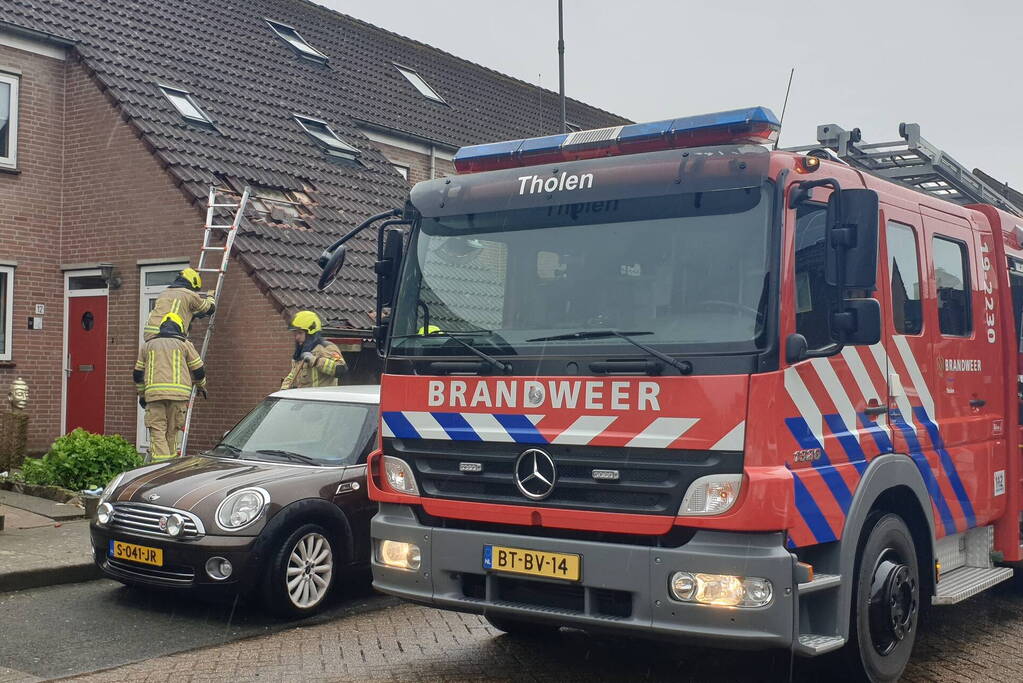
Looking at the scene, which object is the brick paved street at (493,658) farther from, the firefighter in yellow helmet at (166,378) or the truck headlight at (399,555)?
the firefighter in yellow helmet at (166,378)

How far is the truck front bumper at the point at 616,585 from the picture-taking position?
193 inches

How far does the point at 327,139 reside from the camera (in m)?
18.1

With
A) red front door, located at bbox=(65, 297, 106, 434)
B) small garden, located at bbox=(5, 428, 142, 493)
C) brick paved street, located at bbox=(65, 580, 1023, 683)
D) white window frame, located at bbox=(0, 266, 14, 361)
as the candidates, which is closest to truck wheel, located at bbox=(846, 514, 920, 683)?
brick paved street, located at bbox=(65, 580, 1023, 683)

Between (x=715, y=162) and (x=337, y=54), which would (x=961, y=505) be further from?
(x=337, y=54)

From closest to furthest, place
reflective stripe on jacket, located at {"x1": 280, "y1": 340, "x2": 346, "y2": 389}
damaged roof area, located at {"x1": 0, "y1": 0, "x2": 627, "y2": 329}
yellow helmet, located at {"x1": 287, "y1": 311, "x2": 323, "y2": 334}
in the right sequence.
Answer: reflective stripe on jacket, located at {"x1": 280, "y1": 340, "x2": 346, "y2": 389}
yellow helmet, located at {"x1": 287, "y1": 311, "x2": 323, "y2": 334}
damaged roof area, located at {"x1": 0, "y1": 0, "x2": 627, "y2": 329}

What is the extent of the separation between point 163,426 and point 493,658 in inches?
257

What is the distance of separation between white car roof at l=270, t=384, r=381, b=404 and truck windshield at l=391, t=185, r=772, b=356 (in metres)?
2.74

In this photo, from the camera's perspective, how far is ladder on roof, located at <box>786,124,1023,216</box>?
780cm

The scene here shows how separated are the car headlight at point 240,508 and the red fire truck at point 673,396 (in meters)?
1.61

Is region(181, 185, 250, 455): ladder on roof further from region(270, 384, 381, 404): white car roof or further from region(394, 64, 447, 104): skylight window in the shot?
region(394, 64, 447, 104): skylight window

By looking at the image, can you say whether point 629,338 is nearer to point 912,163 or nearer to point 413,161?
point 912,163

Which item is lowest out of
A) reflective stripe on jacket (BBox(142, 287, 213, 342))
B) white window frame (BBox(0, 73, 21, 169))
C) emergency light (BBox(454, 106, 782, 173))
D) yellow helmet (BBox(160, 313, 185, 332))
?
yellow helmet (BBox(160, 313, 185, 332))

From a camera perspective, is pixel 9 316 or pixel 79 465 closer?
pixel 79 465

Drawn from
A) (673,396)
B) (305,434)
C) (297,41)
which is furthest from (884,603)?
(297,41)
